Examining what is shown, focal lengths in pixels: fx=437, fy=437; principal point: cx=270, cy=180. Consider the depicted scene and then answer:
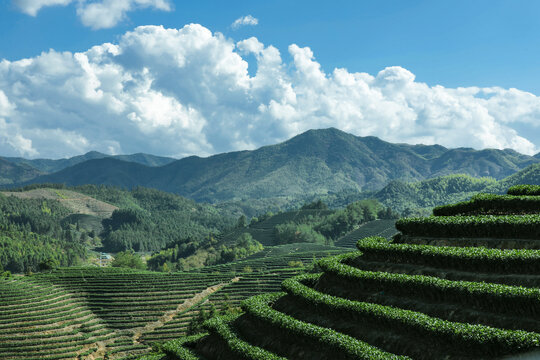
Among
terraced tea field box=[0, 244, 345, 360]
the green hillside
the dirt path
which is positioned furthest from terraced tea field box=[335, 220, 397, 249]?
the green hillside

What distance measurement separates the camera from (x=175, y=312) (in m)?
83.4

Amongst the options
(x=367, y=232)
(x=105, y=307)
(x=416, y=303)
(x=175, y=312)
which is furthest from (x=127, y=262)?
(x=416, y=303)

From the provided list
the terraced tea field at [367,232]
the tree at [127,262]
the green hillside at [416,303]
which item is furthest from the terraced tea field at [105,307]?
the terraced tea field at [367,232]

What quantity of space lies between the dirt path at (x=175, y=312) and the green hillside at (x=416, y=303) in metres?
45.4

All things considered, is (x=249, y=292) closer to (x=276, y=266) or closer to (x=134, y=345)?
(x=134, y=345)

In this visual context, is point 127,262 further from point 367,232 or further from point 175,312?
point 367,232

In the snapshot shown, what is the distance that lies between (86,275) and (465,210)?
91013 mm

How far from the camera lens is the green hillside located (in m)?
20.3

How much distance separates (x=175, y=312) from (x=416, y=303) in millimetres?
66751

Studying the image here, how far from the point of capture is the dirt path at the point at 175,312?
7769 centimetres

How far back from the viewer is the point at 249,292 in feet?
297

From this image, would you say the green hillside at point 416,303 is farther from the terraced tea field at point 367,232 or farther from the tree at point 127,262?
the terraced tea field at point 367,232

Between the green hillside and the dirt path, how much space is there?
45.4 metres

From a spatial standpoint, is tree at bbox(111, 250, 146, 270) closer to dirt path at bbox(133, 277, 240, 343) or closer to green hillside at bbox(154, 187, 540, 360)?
dirt path at bbox(133, 277, 240, 343)
